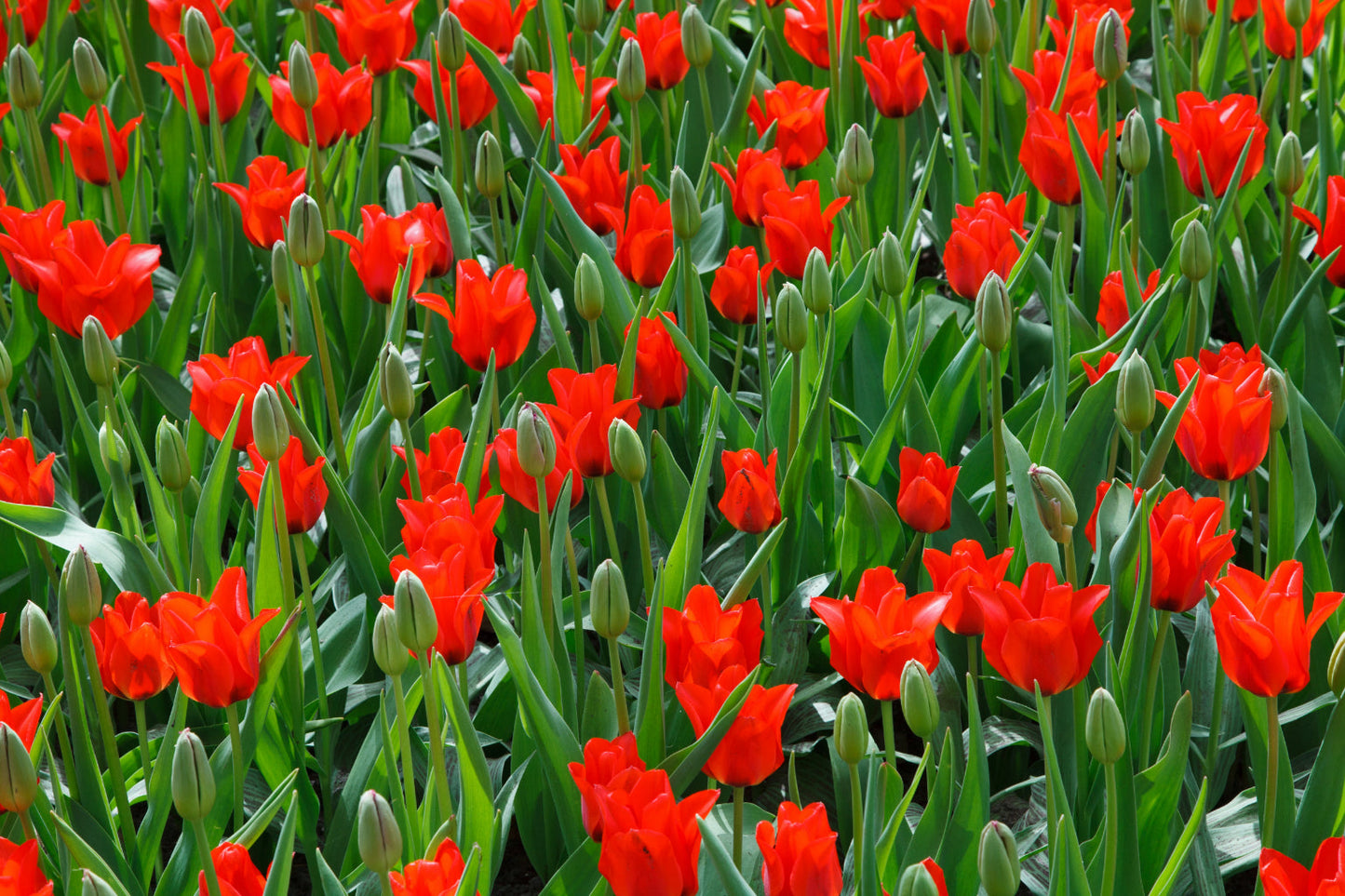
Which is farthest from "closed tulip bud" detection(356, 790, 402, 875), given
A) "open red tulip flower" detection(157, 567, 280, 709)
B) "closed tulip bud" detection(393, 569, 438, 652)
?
"open red tulip flower" detection(157, 567, 280, 709)

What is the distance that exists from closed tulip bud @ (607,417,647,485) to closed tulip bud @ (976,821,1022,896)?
0.51 meters

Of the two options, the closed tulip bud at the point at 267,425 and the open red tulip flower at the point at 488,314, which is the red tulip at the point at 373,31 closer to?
the open red tulip flower at the point at 488,314

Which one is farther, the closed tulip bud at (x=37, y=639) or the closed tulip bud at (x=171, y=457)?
the closed tulip bud at (x=171, y=457)

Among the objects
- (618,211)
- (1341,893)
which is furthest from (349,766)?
(1341,893)

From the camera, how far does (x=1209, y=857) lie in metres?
1.20

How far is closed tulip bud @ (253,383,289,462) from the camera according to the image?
1.31m

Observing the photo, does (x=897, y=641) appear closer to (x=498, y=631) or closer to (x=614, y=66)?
(x=498, y=631)

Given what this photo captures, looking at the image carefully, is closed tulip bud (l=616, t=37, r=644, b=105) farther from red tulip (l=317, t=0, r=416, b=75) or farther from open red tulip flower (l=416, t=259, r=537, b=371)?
open red tulip flower (l=416, t=259, r=537, b=371)

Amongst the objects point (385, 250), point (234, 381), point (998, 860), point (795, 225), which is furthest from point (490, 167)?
point (998, 860)

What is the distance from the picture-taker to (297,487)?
1401 mm

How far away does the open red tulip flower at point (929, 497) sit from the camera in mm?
1388

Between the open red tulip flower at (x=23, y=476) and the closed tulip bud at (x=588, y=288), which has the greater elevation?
the closed tulip bud at (x=588, y=288)

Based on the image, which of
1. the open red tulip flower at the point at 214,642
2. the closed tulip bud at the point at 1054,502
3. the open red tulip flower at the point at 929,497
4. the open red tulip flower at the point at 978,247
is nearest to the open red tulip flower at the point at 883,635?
the closed tulip bud at the point at 1054,502

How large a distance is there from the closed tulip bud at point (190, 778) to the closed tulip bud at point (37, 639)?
0.22 meters
